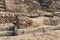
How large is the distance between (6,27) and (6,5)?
155cm

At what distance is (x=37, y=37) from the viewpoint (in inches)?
147

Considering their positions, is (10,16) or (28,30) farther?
(10,16)

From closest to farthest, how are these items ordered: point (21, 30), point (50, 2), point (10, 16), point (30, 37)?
point (30, 37) < point (21, 30) < point (10, 16) < point (50, 2)

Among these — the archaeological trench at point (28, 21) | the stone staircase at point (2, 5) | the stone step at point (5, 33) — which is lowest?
the stone step at point (5, 33)

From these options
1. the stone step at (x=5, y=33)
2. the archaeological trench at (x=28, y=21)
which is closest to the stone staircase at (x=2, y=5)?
the archaeological trench at (x=28, y=21)

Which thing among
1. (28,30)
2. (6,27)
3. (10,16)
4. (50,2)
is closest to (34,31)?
(28,30)

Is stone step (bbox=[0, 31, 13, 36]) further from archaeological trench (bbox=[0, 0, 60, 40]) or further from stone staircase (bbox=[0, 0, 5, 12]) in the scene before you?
stone staircase (bbox=[0, 0, 5, 12])

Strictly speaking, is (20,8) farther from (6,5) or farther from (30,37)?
(30,37)

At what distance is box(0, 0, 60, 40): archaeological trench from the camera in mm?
3865

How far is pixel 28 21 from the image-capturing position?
14.3 ft

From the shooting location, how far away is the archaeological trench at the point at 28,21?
152 inches

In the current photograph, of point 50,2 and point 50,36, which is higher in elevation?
point 50,2

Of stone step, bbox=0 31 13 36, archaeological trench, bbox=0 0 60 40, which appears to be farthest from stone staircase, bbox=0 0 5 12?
stone step, bbox=0 31 13 36

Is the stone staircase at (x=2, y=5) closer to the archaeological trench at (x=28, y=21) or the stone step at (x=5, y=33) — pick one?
the archaeological trench at (x=28, y=21)
